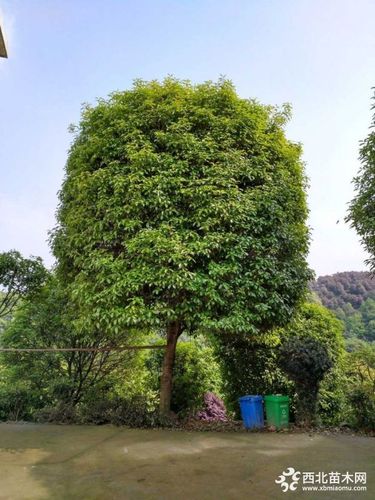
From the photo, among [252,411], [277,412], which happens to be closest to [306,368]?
[277,412]

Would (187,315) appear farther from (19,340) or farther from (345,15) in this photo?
(345,15)

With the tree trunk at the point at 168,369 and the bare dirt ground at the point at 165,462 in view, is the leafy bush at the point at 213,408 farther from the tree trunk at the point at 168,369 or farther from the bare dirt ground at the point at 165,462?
the bare dirt ground at the point at 165,462

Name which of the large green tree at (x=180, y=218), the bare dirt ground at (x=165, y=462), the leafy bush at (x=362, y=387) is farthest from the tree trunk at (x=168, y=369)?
the leafy bush at (x=362, y=387)

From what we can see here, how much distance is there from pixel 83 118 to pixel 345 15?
445 cm

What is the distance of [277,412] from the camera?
5.27m

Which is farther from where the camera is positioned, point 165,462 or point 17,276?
point 17,276

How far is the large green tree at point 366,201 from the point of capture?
191 inches

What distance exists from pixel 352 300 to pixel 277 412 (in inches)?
607

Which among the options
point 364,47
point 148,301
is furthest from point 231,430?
point 364,47

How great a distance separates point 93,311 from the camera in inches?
192

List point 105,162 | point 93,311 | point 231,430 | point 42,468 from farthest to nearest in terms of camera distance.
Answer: point 105,162, point 231,430, point 93,311, point 42,468

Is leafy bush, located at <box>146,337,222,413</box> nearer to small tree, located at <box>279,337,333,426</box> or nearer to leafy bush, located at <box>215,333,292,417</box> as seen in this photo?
leafy bush, located at <box>215,333,292,417</box>

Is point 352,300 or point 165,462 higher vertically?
point 352,300

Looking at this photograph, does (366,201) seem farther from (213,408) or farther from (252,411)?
(213,408)
